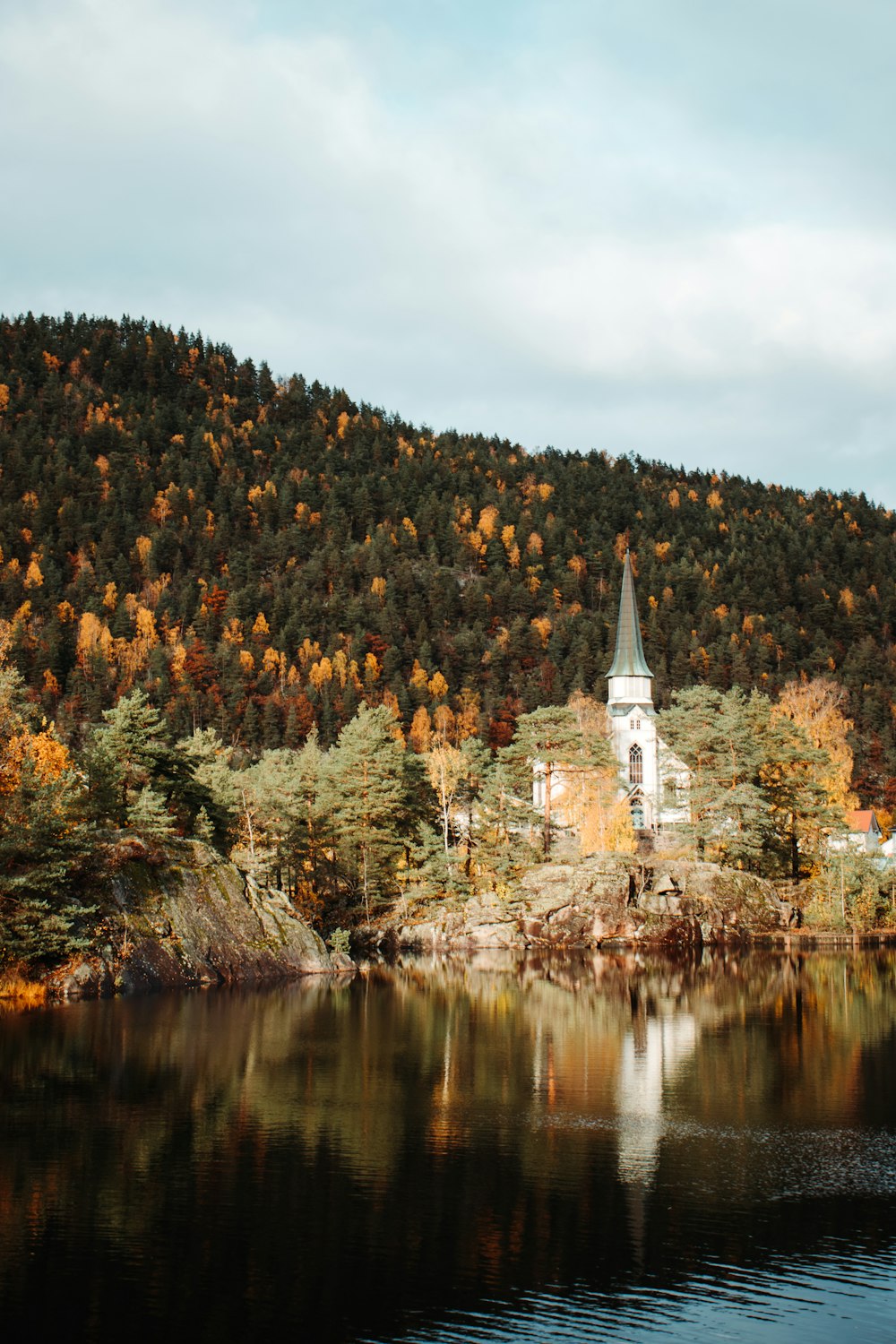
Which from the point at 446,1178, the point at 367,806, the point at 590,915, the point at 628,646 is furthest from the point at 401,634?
the point at 446,1178

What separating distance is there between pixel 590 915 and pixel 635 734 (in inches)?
1533

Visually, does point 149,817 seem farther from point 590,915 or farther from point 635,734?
point 635,734

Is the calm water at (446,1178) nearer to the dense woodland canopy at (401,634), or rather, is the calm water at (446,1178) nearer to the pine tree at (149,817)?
the pine tree at (149,817)

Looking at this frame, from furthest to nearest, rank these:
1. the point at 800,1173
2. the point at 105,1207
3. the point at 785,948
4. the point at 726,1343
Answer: the point at 785,948 < the point at 800,1173 < the point at 105,1207 < the point at 726,1343

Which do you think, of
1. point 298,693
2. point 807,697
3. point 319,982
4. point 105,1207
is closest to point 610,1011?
point 319,982

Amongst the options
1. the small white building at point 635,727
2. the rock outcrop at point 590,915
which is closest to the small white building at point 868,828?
the small white building at point 635,727

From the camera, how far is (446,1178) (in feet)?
69.8

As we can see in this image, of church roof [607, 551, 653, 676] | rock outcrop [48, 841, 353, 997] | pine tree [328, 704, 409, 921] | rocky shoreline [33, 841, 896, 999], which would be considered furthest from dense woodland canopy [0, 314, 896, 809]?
rock outcrop [48, 841, 353, 997]

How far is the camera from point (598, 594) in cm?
19462

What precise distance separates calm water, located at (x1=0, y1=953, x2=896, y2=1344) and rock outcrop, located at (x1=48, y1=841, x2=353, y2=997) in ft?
20.0

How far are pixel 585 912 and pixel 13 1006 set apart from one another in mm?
36524

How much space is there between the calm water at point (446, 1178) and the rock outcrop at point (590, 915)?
29767 mm

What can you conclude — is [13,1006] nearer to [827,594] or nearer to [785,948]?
[785,948]

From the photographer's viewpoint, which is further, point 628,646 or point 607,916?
point 628,646
